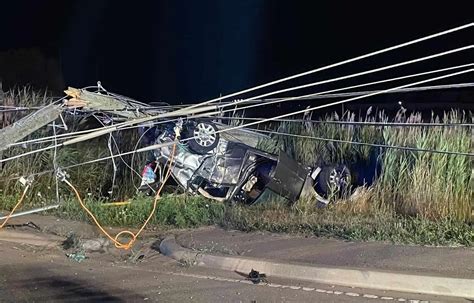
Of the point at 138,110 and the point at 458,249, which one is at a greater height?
the point at 138,110

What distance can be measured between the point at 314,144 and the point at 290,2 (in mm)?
13666

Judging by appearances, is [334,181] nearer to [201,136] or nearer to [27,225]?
[201,136]

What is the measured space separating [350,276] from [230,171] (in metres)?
4.32

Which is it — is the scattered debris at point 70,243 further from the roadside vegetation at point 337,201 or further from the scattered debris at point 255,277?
the scattered debris at point 255,277

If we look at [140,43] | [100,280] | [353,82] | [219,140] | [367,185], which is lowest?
[100,280]

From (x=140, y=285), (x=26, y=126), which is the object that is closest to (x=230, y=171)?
(x=140, y=285)

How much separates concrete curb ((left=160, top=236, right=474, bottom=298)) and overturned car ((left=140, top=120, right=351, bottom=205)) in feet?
9.73

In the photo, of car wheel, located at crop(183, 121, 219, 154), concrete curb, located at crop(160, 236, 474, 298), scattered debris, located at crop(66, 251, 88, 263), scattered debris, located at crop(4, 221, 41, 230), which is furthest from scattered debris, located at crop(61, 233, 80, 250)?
car wheel, located at crop(183, 121, 219, 154)

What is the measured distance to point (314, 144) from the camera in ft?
40.3

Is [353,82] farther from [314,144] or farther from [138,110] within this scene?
[138,110]

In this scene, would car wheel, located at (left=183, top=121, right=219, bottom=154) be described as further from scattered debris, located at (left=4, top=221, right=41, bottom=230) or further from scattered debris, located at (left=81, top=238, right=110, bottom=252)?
scattered debris, located at (left=4, top=221, right=41, bottom=230)

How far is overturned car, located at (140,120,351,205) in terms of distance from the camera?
1110cm

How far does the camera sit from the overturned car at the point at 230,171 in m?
11.1

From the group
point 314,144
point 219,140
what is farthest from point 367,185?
point 219,140
